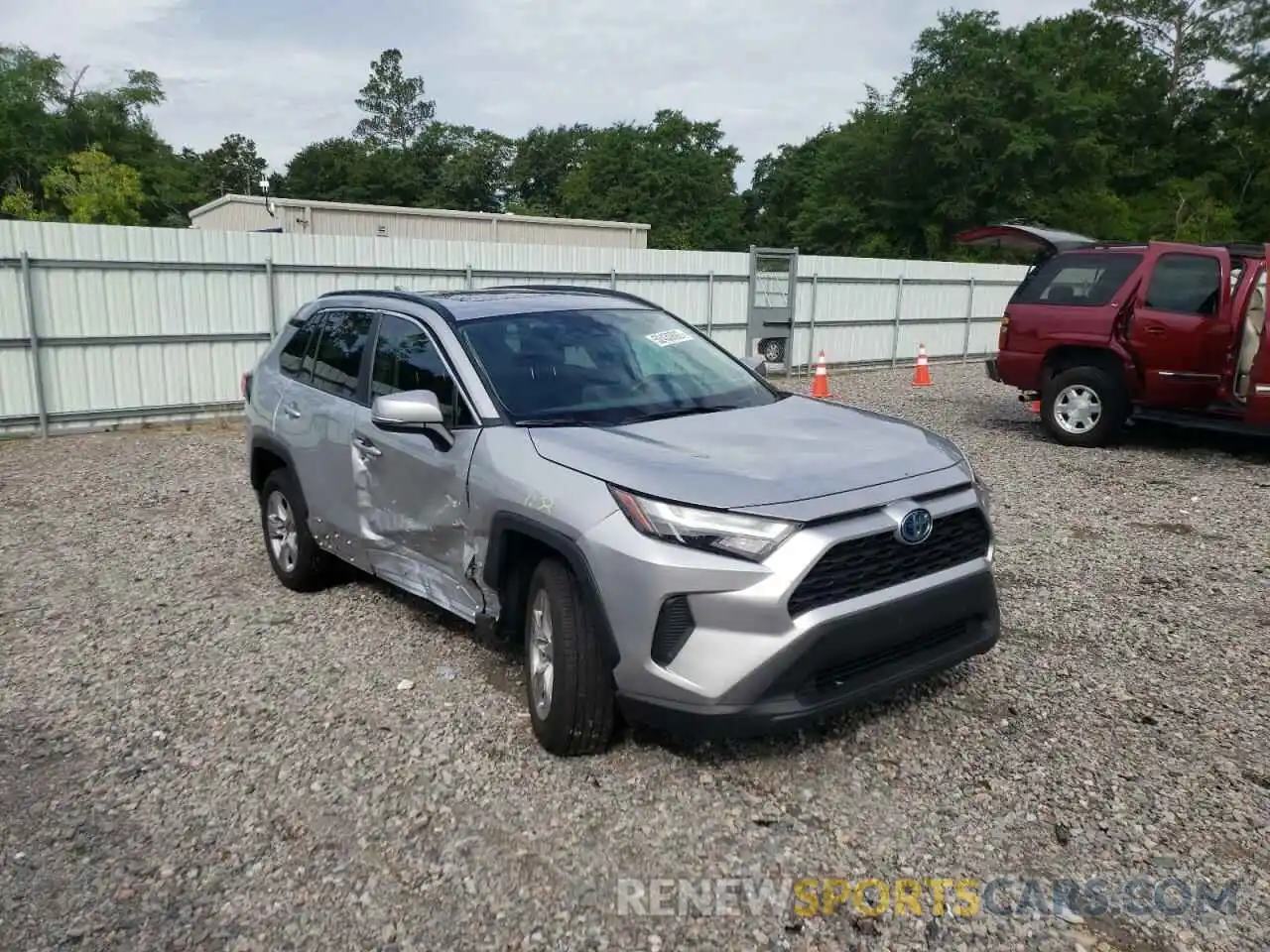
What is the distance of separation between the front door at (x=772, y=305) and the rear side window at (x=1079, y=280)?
22.0 feet

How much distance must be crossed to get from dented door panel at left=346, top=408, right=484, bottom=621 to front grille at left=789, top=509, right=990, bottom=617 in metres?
1.38

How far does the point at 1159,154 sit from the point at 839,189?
44.8 ft

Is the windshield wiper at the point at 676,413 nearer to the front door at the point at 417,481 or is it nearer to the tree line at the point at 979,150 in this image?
the front door at the point at 417,481

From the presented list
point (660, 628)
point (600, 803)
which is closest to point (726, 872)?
point (600, 803)

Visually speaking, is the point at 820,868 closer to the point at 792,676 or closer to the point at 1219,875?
the point at 792,676

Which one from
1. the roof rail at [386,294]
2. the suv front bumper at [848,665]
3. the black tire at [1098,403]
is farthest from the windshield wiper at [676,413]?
the black tire at [1098,403]

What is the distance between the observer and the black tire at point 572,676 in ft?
10.6

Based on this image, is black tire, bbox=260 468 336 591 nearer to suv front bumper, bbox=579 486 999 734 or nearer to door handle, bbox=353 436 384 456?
door handle, bbox=353 436 384 456

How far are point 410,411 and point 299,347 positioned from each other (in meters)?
2.09

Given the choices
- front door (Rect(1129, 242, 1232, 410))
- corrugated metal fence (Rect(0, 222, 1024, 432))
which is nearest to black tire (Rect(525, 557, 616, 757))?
front door (Rect(1129, 242, 1232, 410))

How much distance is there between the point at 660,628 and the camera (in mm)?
3027

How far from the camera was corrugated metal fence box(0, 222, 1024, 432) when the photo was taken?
35.0 feet

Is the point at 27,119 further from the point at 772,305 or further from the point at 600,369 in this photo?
the point at 600,369

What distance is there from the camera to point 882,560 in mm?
3158
